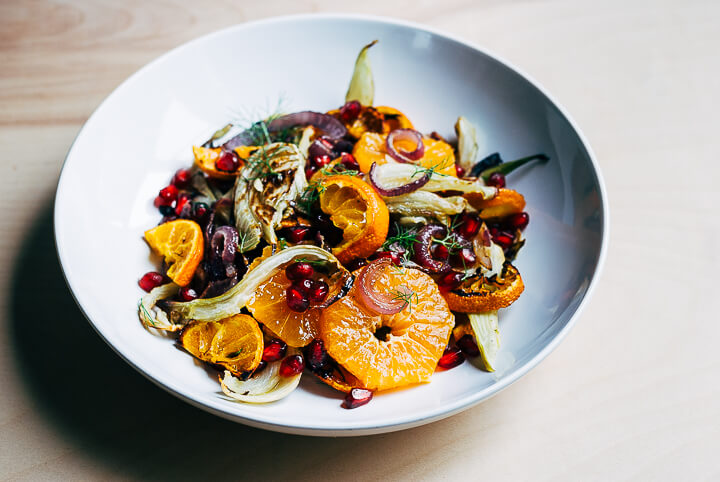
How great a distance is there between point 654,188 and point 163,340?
2.54m

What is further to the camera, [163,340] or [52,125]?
[52,125]

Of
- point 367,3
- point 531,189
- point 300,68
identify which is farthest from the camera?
point 367,3

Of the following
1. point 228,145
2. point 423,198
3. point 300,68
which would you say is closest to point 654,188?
point 423,198

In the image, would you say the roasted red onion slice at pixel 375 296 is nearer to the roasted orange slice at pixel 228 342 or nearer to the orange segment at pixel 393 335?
the orange segment at pixel 393 335

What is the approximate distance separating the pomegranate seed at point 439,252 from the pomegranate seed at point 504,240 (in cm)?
26

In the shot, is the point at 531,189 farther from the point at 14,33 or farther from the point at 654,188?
the point at 14,33

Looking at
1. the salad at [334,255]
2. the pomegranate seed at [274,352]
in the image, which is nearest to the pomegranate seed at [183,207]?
the salad at [334,255]

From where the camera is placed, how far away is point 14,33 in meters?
3.28

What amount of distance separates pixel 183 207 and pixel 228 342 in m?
0.68

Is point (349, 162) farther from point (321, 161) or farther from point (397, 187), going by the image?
point (397, 187)

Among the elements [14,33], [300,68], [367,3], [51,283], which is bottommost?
[51,283]

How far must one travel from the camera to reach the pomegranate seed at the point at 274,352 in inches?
78.4

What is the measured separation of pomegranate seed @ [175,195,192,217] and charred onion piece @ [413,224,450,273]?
947 millimetres

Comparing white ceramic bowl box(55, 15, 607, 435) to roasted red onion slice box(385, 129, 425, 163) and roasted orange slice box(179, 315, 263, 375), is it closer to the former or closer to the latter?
roasted orange slice box(179, 315, 263, 375)
